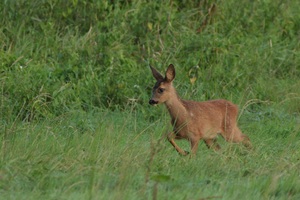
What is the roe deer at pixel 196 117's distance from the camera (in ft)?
31.5

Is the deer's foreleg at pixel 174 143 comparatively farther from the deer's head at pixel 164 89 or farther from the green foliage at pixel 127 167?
the deer's head at pixel 164 89

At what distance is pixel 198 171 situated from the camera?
785 cm

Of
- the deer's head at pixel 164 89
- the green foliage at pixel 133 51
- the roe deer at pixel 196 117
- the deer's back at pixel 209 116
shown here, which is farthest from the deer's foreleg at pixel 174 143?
the green foliage at pixel 133 51

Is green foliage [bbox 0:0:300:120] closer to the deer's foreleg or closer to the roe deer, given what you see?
the roe deer

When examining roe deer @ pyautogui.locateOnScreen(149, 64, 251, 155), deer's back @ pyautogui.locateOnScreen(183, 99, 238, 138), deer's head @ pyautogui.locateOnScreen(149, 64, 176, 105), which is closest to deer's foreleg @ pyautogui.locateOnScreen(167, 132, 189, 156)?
roe deer @ pyautogui.locateOnScreen(149, 64, 251, 155)

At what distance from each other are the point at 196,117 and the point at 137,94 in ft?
6.00

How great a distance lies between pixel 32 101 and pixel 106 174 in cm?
351

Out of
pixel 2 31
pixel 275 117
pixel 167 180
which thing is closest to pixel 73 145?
pixel 167 180

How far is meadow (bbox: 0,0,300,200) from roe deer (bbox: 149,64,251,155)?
13 centimetres

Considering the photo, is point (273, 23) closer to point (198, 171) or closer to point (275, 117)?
point (275, 117)

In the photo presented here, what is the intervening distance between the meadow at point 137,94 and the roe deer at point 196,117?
0.43 ft

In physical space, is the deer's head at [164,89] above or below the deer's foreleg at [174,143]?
above

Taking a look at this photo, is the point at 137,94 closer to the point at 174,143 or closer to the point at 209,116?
the point at 209,116

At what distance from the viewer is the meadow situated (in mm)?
7238
